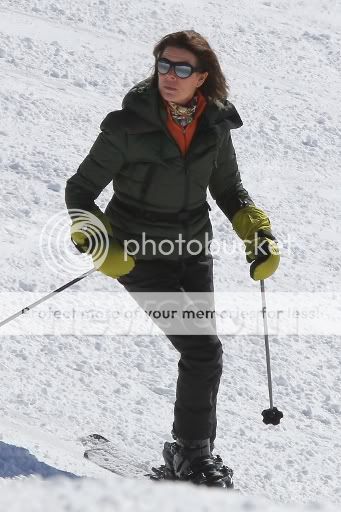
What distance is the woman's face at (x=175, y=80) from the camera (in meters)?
5.00

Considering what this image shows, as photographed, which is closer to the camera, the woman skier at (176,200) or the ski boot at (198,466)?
the woman skier at (176,200)

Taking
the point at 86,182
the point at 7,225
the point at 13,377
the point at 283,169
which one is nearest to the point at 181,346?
the point at 86,182

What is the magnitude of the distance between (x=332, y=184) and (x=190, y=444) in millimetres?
5354

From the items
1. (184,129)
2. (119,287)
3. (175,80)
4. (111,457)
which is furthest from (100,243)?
(119,287)

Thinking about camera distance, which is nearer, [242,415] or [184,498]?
[184,498]

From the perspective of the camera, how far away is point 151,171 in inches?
A: 200

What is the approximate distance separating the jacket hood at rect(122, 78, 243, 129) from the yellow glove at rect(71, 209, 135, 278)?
1.91ft

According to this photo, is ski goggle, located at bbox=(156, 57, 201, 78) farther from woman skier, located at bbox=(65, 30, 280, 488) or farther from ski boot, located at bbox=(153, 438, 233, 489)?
ski boot, located at bbox=(153, 438, 233, 489)

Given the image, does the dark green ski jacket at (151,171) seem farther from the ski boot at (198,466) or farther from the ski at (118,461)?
the ski at (118,461)

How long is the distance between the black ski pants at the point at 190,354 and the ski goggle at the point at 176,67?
103 centimetres

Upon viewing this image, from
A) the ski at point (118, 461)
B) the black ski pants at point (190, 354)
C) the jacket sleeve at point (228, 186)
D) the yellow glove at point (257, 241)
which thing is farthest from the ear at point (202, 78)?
the ski at point (118, 461)

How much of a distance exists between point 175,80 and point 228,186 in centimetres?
88

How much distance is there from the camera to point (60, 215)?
823 centimetres

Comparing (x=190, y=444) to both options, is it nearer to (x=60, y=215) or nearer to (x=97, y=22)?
(x=60, y=215)
